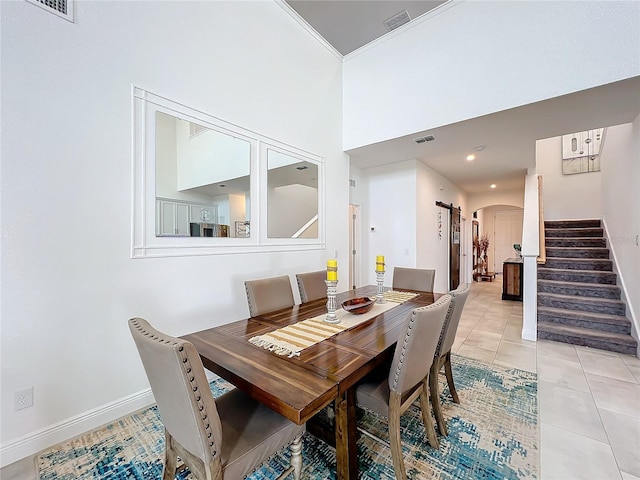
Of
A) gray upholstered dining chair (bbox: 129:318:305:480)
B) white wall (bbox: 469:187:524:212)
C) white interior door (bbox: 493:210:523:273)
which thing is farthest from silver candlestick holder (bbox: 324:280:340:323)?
white interior door (bbox: 493:210:523:273)

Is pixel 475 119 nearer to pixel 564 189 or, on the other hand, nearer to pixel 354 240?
pixel 354 240

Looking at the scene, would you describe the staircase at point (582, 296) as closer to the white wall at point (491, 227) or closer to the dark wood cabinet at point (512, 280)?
the dark wood cabinet at point (512, 280)

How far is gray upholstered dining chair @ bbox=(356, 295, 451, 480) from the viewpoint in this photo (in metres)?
1.35

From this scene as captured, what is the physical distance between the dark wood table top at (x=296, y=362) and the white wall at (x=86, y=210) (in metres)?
0.89

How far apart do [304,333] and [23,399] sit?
182 cm

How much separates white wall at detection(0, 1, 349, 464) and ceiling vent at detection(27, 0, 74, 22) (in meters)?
0.04

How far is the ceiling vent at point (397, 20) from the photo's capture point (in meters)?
3.59

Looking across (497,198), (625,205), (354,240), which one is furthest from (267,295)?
(497,198)

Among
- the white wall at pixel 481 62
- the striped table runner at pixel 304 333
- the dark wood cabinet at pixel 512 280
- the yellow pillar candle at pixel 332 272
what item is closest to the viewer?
the striped table runner at pixel 304 333

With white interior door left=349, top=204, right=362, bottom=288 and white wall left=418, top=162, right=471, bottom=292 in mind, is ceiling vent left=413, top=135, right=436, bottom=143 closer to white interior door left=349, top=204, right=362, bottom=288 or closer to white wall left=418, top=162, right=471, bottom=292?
white wall left=418, top=162, right=471, bottom=292

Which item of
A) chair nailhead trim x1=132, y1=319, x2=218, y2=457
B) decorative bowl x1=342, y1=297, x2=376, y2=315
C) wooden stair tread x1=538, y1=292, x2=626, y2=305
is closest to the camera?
chair nailhead trim x1=132, y1=319, x2=218, y2=457

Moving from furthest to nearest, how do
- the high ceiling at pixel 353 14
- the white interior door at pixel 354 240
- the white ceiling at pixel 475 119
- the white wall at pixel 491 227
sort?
the white wall at pixel 491 227, the white interior door at pixel 354 240, the high ceiling at pixel 353 14, the white ceiling at pixel 475 119

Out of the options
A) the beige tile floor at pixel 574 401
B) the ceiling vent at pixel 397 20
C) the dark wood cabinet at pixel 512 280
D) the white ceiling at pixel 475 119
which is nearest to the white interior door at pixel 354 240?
the white ceiling at pixel 475 119

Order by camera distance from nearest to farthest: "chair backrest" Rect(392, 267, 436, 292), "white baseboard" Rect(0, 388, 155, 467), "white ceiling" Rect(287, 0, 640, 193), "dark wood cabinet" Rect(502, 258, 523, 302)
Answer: "white baseboard" Rect(0, 388, 155, 467) → "white ceiling" Rect(287, 0, 640, 193) → "chair backrest" Rect(392, 267, 436, 292) → "dark wood cabinet" Rect(502, 258, 523, 302)
